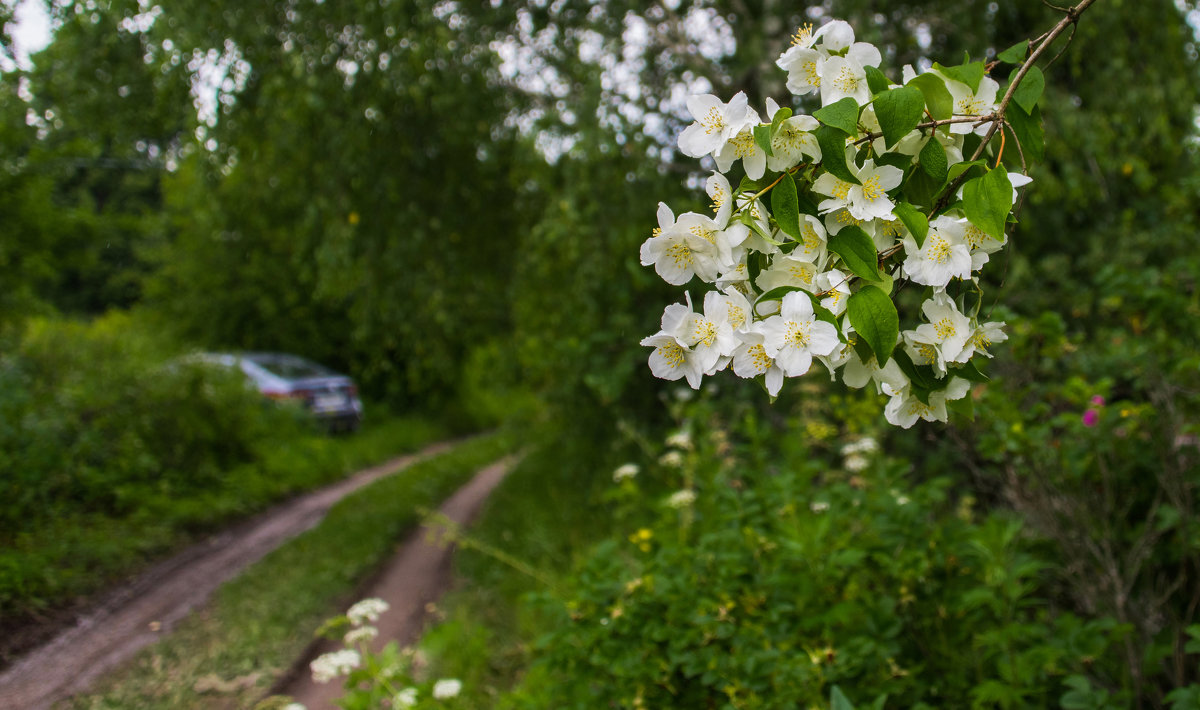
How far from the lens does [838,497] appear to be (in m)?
2.35

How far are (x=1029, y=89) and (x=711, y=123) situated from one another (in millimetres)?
408

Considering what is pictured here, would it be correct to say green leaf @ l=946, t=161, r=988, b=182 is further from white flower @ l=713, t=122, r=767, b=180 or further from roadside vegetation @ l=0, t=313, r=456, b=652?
roadside vegetation @ l=0, t=313, r=456, b=652

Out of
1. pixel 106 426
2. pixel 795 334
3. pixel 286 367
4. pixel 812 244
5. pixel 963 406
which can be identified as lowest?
pixel 106 426

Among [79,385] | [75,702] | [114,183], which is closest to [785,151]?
[75,702]

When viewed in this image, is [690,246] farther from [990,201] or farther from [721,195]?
[990,201]

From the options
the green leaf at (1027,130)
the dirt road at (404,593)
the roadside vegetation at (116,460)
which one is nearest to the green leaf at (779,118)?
the green leaf at (1027,130)

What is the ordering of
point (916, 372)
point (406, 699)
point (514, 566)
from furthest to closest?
1. point (514, 566)
2. point (406, 699)
3. point (916, 372)

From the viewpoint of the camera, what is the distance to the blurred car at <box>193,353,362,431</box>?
1039 centimetres

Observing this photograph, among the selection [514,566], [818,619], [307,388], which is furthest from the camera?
[307,388]

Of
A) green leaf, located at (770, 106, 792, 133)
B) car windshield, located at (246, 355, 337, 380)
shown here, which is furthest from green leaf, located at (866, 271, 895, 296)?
car windshield, located at (246, 355, 337, 380)

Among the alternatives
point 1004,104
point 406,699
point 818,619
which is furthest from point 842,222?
point 406,699

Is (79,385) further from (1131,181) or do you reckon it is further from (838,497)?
(1131,181)

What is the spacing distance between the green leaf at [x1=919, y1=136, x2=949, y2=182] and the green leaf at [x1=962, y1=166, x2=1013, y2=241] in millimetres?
51

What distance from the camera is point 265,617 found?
182 inches
